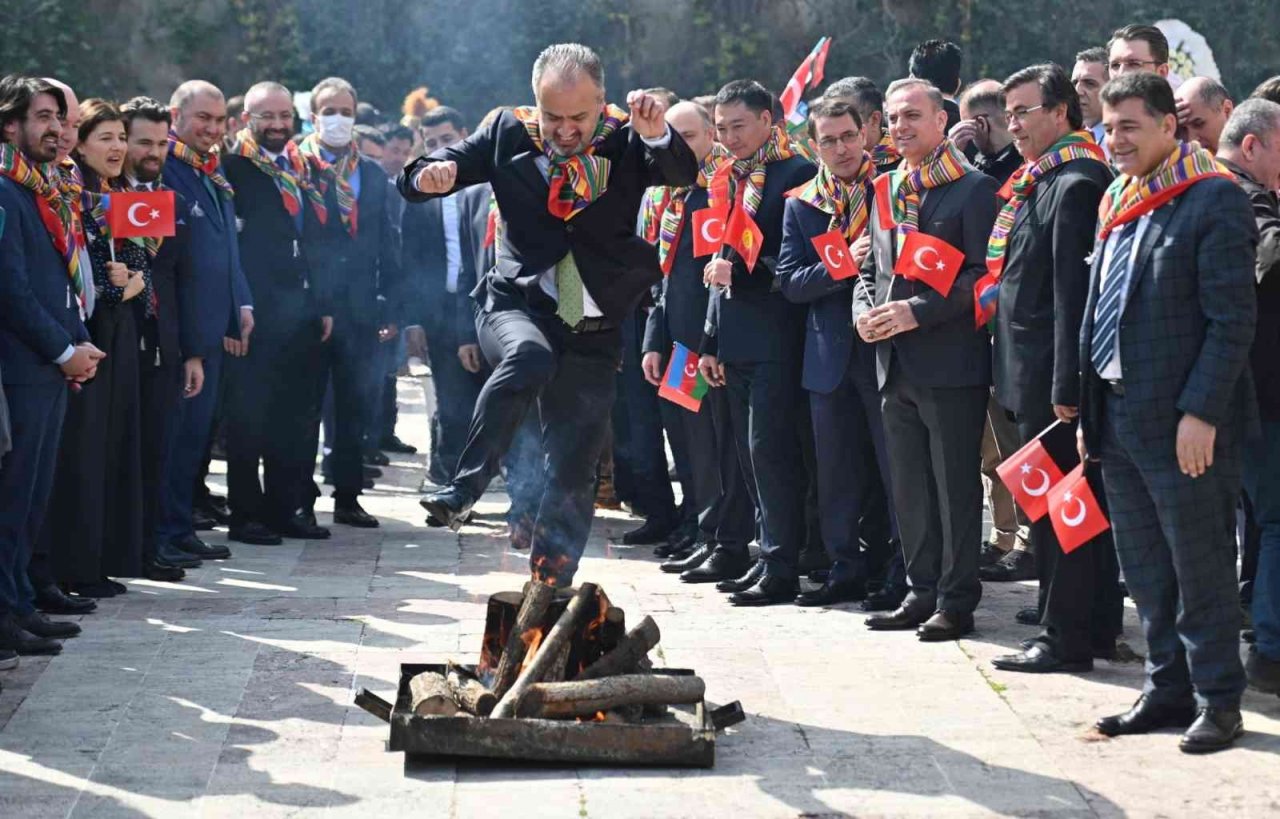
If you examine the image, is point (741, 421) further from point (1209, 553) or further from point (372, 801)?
point (372, 801)

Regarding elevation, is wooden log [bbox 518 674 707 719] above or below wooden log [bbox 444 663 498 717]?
above

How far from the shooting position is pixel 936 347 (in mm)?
7648

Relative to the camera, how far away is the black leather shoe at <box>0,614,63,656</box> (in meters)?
7.29

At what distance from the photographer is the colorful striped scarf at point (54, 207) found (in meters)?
7.56

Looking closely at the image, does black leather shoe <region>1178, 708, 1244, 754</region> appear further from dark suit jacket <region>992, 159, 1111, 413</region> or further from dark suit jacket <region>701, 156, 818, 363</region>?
dark suit jacket <region>701, 156, 818, 363</region>

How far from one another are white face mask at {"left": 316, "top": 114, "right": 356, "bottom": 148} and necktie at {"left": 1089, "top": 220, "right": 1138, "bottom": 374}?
578cm

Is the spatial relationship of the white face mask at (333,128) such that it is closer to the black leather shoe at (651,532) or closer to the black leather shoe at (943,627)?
the black leather shoe at (651,532)

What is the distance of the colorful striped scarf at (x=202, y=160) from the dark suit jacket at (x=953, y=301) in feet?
13.3

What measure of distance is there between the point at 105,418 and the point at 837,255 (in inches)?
136

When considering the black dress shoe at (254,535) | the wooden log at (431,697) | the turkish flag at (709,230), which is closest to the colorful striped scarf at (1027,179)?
the turkish flag at (709,230)

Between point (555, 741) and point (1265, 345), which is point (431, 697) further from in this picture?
point (1265, 345)

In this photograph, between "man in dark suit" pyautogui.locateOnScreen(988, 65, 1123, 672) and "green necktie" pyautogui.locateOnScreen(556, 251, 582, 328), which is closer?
"green necktie" pyautogui.locateOnScreen(556, 251, 582, 328)

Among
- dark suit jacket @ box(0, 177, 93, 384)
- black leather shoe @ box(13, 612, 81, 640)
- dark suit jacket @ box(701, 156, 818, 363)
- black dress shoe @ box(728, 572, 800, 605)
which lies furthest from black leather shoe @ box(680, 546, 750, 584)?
dark suit jacket @ box(0, 177, 93, 384)

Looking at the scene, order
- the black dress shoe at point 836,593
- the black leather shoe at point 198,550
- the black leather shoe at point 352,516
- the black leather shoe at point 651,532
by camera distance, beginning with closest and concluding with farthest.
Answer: the black dress shoe at point 836,593 → the black leather shoe at point 198,550 → the black leather shoe at point 651,532 → the black leather shoe at point 352,516
